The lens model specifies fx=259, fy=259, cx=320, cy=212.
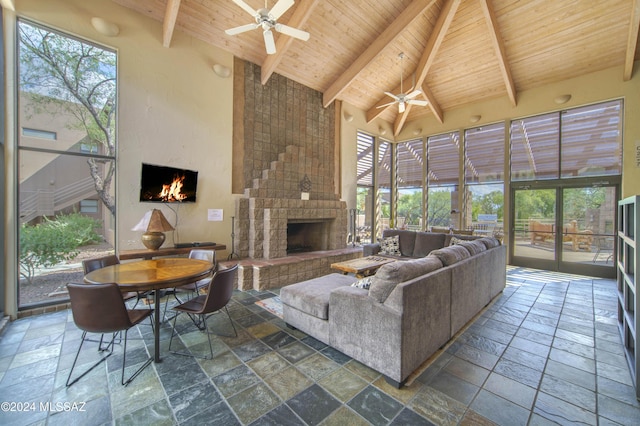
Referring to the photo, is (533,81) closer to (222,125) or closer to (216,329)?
(222,125)

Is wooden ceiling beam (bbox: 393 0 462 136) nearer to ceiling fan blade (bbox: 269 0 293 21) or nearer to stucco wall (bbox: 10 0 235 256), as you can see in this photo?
ceiling fan blade (bbox: 269 0 293 21)

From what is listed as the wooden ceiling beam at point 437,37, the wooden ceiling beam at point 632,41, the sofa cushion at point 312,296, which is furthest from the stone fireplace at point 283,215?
the wooden ceiling beam at point 632,41

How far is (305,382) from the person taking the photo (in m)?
2.02

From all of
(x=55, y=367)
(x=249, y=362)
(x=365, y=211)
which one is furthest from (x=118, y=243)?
(x=365, y=211)

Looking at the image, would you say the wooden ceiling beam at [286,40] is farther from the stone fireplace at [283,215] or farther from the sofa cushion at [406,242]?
the sofa cushion at [406,242]

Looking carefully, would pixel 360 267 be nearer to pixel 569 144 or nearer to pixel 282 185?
pixel 282 185

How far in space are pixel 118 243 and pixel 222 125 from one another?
2.62m

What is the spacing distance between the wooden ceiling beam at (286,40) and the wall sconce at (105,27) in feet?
7.74

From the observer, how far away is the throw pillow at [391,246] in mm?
5613

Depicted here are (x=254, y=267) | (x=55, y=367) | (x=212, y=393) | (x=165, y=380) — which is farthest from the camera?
(x=254, y=267)

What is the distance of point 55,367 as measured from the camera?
220 centimetres

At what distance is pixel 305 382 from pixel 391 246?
13.3 feet

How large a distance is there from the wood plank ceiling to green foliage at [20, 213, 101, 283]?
121 inches

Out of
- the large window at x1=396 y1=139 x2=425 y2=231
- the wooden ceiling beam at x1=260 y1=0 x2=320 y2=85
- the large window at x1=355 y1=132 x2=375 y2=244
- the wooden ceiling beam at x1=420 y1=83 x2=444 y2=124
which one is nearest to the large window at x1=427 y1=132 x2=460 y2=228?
the large window at x1=396 y1=139 x2=425 y2=231
